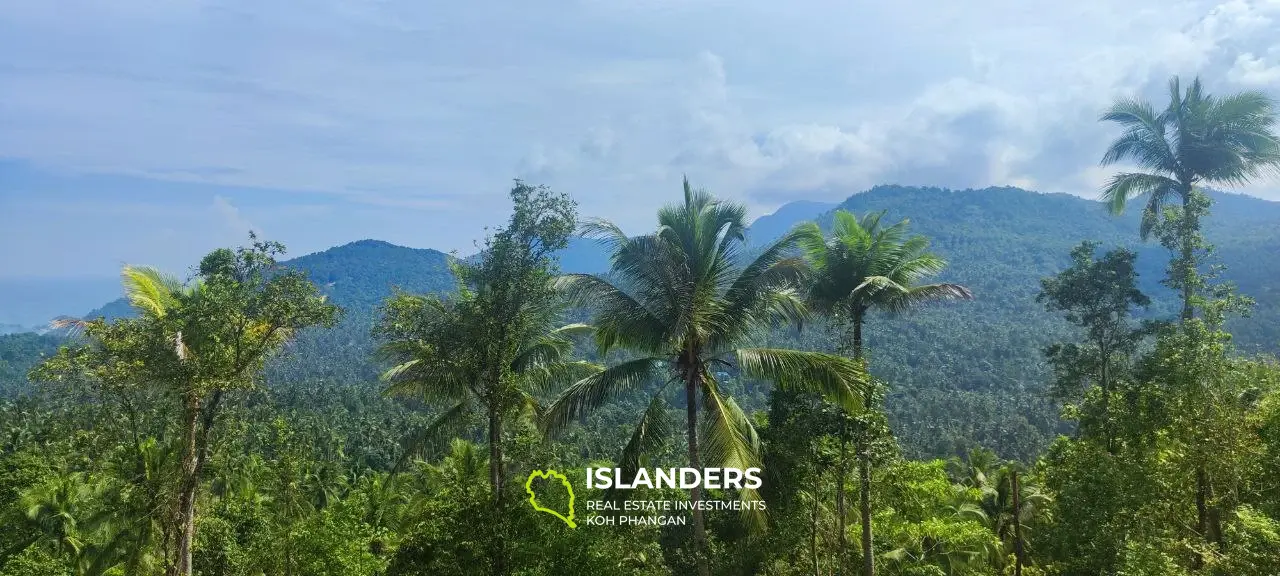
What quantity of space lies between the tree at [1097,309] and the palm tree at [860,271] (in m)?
8.53

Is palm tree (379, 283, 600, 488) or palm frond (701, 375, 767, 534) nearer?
palm frond (701, 375, 767, 534)

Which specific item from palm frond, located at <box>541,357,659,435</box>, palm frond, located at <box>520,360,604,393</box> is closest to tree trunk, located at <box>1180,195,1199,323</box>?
palm frond, located at <box>541,357,659,435</box>

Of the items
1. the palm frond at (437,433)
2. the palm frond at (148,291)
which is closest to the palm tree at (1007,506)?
the palm frond at (437,433)

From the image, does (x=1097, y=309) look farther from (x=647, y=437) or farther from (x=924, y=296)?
(x=647, y=437)

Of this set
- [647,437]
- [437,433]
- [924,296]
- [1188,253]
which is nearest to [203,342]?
[437,433]

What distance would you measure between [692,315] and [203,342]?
767 cm

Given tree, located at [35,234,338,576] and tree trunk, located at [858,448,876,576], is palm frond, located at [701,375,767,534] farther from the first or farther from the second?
tree, located at [35,234,338,576]

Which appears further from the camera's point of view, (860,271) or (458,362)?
(860,271)

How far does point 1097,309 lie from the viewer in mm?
19406

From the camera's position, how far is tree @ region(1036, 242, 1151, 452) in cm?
1920

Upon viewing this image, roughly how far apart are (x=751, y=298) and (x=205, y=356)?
870cm

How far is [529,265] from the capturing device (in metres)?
11.8

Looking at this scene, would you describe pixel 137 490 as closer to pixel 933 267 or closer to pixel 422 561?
pixel 422 561

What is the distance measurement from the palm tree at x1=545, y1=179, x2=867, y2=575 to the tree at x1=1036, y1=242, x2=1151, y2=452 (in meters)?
11.4
